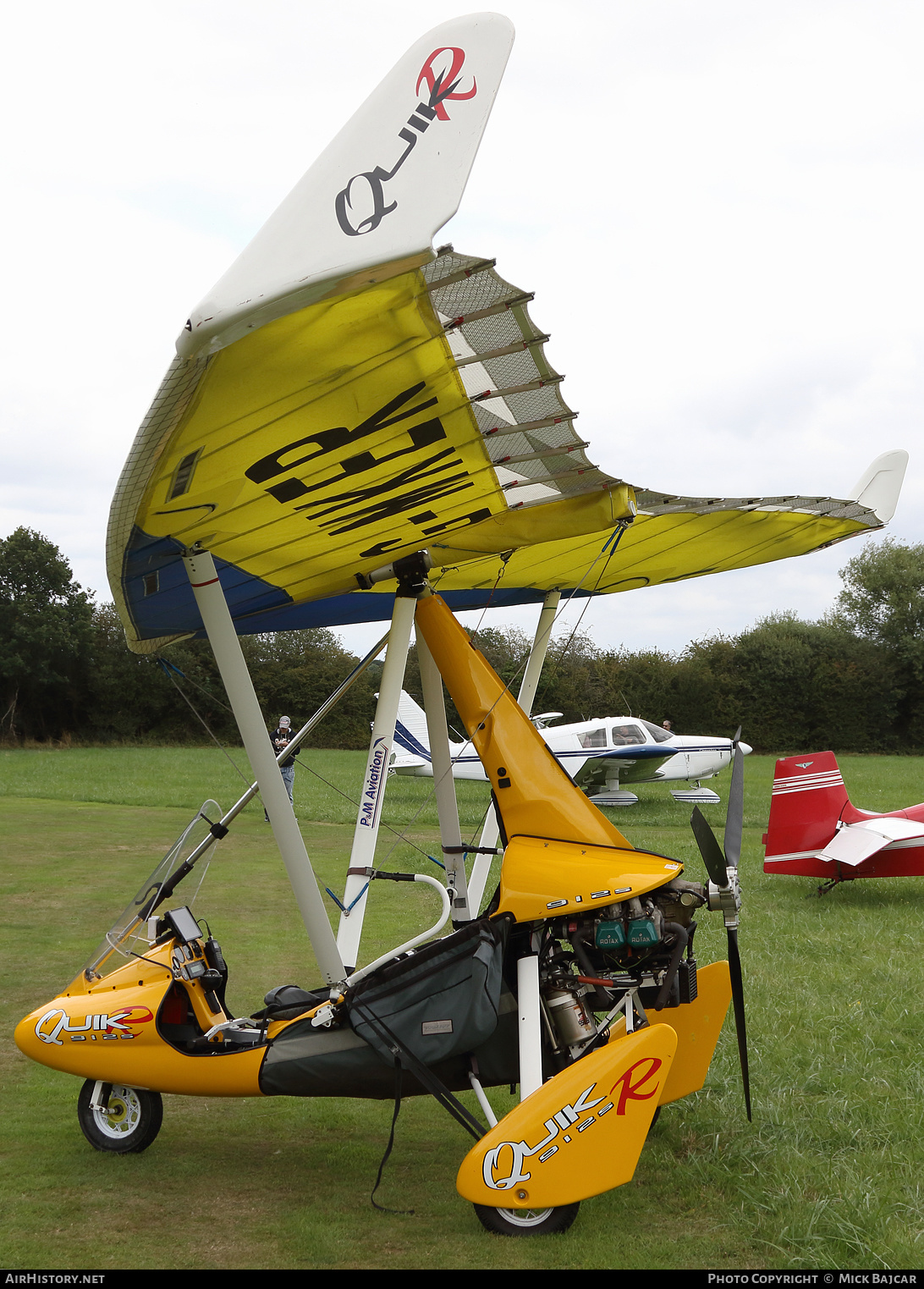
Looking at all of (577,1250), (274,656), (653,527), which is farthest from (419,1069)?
(274,656)

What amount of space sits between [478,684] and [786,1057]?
2.84 m

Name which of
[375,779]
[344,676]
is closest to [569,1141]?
[375,779]

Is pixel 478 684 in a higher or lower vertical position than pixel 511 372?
lower

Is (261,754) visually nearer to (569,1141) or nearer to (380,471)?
(380,471)

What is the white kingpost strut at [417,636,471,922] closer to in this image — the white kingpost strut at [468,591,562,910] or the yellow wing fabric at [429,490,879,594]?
the white kingpost strut at [468,591,562,910]

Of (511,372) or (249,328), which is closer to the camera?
(249,328)

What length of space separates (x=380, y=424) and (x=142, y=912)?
2679 millimetres

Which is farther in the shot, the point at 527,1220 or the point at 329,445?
the point at 527,1220

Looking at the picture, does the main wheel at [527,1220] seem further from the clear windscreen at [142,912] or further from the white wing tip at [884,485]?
the white wing tip at [884,485]

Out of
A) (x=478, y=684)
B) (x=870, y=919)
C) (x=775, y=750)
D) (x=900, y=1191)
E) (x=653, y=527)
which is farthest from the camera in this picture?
(x=775, y=750)

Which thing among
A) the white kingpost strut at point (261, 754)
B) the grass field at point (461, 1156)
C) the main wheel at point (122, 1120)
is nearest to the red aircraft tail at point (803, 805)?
the grass field at point (461, 1156)

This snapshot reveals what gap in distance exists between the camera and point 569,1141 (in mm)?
3215

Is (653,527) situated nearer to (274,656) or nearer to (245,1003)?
(245,1003)

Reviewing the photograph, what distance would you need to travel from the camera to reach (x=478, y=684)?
Result: 418 centimetres
